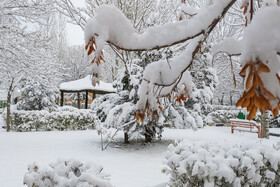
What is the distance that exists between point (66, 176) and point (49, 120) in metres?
12.1

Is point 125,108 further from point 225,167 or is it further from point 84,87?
point 84,87

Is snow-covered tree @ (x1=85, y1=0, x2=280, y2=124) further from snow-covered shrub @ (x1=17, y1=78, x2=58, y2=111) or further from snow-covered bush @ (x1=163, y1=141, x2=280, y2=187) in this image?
snow-covered shrub @ (x1=17, y1=78, x2=58, y2=111)

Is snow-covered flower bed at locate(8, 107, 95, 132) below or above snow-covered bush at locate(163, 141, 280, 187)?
below

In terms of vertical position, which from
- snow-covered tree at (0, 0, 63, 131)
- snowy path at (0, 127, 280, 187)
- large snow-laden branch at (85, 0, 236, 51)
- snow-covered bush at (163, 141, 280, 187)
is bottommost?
snowy path at (0, 127, 280, 187)

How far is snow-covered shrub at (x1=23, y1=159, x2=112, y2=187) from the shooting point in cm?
231

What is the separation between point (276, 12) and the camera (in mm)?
896

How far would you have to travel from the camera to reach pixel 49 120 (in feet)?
45.0

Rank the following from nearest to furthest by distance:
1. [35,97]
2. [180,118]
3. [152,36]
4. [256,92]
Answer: [256,92] < [152,36] < [180,118] < [35,97]

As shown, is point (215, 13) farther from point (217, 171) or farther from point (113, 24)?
point (217, 171)

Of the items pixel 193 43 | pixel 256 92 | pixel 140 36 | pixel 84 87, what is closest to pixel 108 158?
pixel 193 43

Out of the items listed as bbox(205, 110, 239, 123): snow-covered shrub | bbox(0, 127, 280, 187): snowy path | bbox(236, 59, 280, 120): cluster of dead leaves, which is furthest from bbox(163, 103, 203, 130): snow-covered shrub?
bbox(205, 110, 239, 123): snow-covered shrub

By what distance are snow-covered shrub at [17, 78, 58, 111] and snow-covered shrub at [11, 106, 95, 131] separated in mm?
2193

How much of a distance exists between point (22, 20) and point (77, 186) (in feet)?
23.8

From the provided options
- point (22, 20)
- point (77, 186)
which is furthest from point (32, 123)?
point (77, 186)
